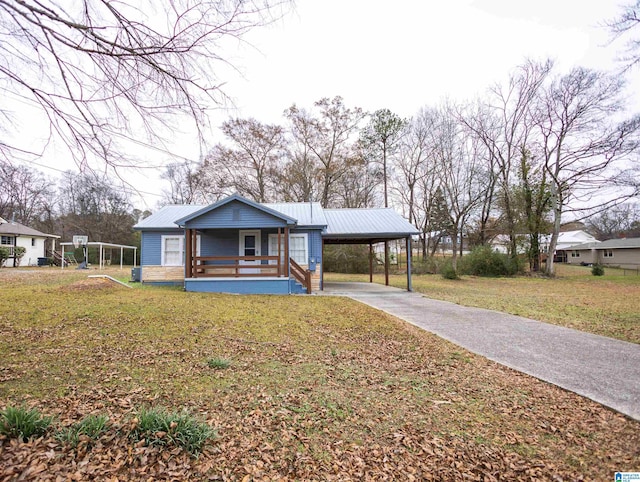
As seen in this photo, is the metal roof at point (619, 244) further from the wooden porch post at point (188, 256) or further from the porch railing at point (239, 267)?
the wooden porch post at point (188, 256)

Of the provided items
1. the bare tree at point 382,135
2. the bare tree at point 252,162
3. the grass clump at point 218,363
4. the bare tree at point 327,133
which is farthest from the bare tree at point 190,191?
the grass clump at point 218,363

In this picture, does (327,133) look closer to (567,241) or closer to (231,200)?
(231,200)

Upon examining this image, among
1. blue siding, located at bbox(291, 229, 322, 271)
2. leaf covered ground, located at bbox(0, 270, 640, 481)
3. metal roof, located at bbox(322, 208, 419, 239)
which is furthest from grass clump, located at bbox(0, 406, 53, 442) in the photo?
metal roof, located at bbox(322, 208, 419, 239)

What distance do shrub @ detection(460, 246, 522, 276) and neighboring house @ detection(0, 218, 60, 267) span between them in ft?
118

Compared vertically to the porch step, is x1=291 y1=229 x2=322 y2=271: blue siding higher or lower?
higher

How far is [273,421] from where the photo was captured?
127 inches

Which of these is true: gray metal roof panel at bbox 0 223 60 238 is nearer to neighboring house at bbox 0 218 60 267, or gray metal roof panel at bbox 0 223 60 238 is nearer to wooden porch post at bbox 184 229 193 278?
neighboring house at bbox 0 218 60 267

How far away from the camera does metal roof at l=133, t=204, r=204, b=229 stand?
566 inches

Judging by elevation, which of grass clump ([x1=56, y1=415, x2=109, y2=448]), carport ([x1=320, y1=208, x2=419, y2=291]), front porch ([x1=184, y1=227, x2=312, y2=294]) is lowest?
grass clump ([x1=56, y1=415, x2=109, y2=448])

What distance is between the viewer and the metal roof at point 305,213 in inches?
572

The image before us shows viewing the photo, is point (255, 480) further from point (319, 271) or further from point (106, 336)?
point (319, 271)

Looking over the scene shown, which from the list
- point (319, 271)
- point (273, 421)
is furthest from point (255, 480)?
point (319, 271)

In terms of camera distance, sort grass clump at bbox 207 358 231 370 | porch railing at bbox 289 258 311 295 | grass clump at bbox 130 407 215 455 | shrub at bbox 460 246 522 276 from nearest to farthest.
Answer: grass clump at bbox 130 407 215 455, grass clump at bbox 207 358 231 370, porch railing at bbox 289 258 311 295, shrub at bbox 460 246 522 276

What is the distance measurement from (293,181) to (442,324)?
74.7ft
